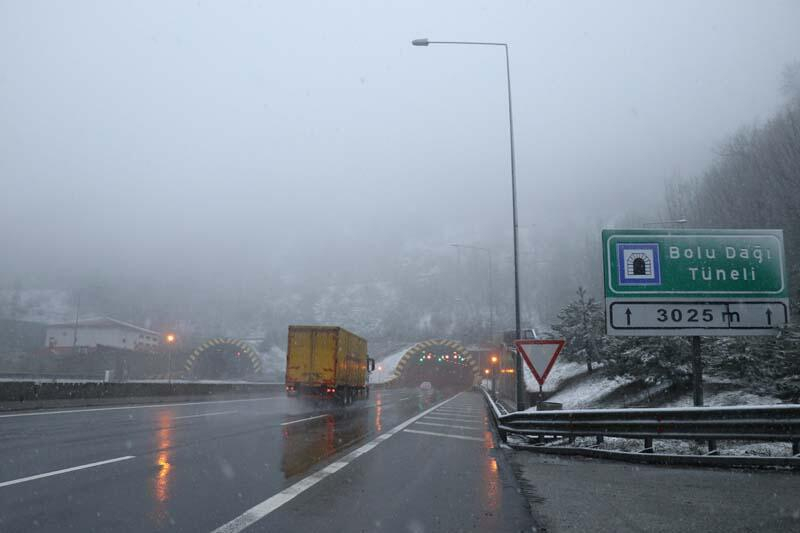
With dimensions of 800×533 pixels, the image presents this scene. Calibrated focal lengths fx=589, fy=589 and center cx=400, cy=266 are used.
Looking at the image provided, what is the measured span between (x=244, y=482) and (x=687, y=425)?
256 inches

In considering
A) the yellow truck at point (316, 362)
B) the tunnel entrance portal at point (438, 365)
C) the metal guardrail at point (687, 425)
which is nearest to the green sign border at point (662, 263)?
the metal guardrail at point (687, 425)

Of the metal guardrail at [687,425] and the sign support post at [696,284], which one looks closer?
the metal guardrail at [687,425]

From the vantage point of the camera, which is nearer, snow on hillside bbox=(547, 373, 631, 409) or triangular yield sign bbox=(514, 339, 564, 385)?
triangular yield sign bbox=(514, 339, 564, 385)

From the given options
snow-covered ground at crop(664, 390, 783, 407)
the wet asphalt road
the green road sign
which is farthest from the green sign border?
snow-covered ground at crop(664, 390, 783, 407)

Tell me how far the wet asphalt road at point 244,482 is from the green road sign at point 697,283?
4277 mm

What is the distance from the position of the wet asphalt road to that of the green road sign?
168 inches

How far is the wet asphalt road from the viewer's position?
17.9ft

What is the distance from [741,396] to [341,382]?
16.8 metres

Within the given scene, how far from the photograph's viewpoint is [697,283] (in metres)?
12.2

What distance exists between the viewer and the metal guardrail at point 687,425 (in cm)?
784

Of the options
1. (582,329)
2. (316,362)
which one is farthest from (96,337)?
(582,329)

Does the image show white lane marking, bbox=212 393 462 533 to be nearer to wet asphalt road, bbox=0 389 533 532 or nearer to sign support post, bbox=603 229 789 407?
wet asphalt road, bbox=0 389 533 532

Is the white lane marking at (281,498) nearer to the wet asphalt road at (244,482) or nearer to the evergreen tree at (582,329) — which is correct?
the wet asphalt road at (244,482)

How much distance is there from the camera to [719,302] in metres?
12.1
